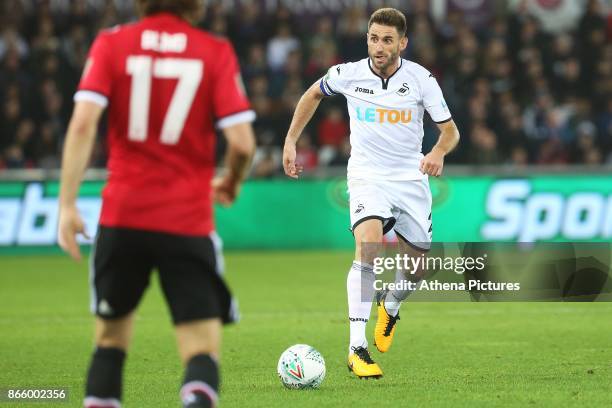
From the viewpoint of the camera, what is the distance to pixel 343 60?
19.4 m

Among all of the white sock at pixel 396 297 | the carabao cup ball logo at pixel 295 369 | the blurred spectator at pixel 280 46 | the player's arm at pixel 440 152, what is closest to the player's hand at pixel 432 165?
the player's arm at pixel 440 152

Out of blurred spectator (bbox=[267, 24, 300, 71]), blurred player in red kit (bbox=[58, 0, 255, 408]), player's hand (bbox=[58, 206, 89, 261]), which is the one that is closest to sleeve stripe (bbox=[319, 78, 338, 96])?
blurred player in red kit (bbox=[58, 0, 255, 408])

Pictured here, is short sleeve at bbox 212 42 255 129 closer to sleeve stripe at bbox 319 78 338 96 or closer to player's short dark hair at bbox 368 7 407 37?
player's short dark hair at bbox 368 7 407 37

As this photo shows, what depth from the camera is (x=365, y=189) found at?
7.85 meters

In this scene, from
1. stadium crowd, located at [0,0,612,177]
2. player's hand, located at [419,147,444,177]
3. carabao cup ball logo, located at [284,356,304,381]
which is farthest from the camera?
stadium crowd, located at [0,0,612,177]

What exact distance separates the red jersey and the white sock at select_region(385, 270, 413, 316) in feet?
12.2

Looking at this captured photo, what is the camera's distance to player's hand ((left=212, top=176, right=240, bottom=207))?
4707mm

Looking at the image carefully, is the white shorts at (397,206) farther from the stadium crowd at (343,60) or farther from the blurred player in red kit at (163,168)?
the stadium crowd at (343,60)

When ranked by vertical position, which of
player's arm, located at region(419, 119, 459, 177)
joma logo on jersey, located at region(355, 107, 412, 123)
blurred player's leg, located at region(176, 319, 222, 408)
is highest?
blurred player's leg, located at region(176, 319, 222, 408)

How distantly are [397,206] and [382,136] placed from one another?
19.1 inches

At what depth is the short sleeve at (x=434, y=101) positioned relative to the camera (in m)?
7.77

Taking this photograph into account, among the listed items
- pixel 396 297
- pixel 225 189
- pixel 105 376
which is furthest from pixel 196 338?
pixel 396 297

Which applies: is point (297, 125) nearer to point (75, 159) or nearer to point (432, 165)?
point (432, 165)

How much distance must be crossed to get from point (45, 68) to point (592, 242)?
29.2ft
